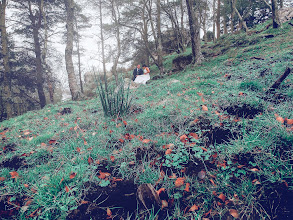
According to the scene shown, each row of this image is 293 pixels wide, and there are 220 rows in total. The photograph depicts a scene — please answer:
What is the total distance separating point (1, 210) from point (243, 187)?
2.02 metres

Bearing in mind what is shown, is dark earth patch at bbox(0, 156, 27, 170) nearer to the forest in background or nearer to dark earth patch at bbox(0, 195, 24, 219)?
dark earth patch at bbox(0, 195, 24, 219)

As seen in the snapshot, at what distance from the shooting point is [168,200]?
1.30 metres

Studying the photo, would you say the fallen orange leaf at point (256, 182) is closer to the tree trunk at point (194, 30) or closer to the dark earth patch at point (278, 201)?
the dark earth patch at point (278, 201)

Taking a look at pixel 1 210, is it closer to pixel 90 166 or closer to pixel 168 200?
pixel 90 166

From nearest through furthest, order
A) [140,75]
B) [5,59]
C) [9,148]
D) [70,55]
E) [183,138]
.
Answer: [183,138] → [9,148] → [70,55] → [5,59] → [140,75]

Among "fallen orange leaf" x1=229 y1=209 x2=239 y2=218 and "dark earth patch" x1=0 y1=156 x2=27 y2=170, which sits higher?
"dark earth patch" x1=0 y1=156 x2=27 y2=170

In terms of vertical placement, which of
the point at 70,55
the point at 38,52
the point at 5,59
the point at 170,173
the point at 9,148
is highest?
the point at 38,52

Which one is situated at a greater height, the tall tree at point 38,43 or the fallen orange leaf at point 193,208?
the tall tree at point 38,43

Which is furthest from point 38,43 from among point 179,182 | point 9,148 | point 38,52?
point 179,182

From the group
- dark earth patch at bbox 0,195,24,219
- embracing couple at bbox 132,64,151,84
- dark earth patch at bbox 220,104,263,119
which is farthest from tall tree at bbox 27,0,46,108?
dark earth patch at bbox 220,104,263,119

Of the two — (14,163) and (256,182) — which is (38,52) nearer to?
(14,163)

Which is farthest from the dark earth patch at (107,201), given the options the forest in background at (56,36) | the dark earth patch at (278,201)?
the forest in background at (56,36)

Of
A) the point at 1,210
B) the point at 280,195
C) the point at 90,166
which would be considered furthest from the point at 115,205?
the point at 280,195

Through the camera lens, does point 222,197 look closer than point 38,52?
Yes
